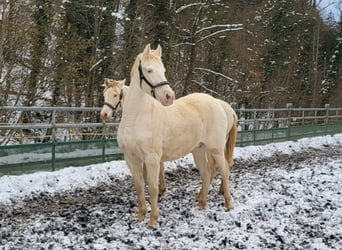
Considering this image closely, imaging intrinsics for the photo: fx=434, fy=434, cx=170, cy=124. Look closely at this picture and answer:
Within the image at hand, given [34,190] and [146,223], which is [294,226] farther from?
[34,190]

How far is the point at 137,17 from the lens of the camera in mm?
14797

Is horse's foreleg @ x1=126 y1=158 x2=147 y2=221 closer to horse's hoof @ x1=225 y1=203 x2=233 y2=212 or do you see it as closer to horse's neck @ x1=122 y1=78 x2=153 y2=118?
horse's neck @ x1=122 y1=78 x2=153 y2=118

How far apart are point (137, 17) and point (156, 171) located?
10.8 m

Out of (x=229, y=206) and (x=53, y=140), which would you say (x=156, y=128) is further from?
(x=53, y=140)

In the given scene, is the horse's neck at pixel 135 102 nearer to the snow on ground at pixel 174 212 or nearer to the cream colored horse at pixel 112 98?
the cream colored horse at pixel 112 98

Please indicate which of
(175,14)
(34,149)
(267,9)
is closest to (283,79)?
(267,9)

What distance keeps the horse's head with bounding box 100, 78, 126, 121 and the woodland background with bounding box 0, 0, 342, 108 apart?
16.8ft

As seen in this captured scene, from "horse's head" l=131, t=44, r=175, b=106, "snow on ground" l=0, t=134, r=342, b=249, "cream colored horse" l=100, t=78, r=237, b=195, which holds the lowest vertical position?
"snow on ground" l=0, t=134, r=342, b=249

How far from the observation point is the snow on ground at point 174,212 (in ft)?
14.5

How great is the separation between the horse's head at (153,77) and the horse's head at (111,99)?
1.13 meters

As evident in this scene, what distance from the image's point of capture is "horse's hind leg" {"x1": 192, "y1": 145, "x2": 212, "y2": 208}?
19.0 ft

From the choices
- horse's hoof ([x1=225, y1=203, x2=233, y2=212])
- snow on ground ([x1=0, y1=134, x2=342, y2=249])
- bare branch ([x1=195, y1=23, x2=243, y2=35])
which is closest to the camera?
snow on ground ([x1=0, y1=134, x2=342, y2=249])

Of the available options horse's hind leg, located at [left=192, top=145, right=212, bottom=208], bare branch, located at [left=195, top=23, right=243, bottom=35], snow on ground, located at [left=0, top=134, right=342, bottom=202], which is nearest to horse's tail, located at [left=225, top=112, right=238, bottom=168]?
horse's hind leg, located at [left=192, top=145, right=212, bottom=208]

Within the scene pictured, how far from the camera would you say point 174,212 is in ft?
18.1
